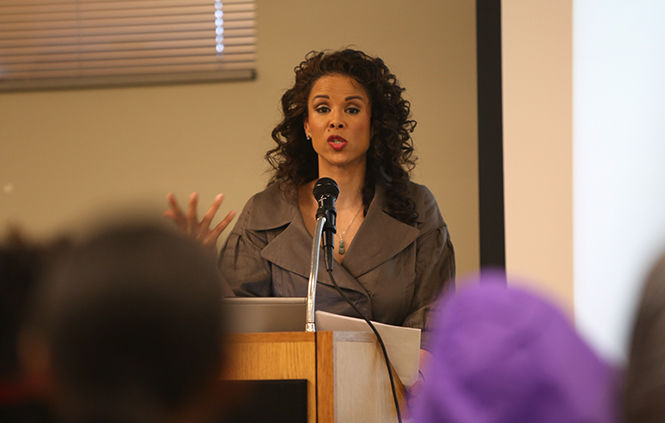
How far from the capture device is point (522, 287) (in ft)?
1.51

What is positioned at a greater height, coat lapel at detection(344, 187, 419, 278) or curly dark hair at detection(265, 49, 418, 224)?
curly dark hair at detection(265, 49, 418, 224)

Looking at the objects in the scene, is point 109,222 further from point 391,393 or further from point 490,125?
point 490,125

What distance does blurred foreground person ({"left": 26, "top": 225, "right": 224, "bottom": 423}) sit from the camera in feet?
1.34

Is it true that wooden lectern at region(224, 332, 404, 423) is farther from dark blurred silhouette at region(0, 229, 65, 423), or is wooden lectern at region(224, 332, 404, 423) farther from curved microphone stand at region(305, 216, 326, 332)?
dark blurred silhouette at region(0, 229, 65, 423)

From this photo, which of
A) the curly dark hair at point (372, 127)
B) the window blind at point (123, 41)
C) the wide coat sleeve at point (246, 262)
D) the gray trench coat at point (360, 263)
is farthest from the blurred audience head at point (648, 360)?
the window blind at point (123, 41)

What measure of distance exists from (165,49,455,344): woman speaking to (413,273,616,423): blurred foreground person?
1836mm

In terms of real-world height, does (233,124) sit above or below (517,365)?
above

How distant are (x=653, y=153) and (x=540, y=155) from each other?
29.0 inches

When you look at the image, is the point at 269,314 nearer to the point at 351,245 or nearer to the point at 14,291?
the point at 351,245

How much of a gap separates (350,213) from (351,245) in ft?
0.62

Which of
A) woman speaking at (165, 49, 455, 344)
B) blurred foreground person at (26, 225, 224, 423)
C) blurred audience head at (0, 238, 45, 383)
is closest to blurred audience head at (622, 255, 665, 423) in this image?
blurred foreground person at (26, 225, 224, 423)

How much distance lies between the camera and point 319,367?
1709 mm


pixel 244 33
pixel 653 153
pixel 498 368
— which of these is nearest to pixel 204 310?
pixel 498 368

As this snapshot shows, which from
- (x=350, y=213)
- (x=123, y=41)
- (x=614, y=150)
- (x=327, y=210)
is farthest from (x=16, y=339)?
(x=123, y=41)
